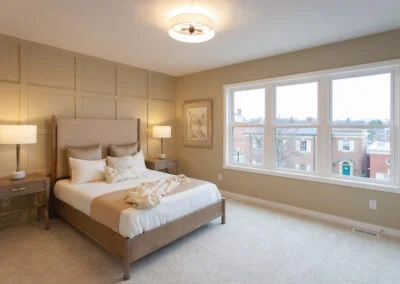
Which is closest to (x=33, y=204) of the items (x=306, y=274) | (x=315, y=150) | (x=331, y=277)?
(x=306, y=274)

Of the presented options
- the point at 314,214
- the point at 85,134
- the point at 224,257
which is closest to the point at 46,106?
the point at 85,134

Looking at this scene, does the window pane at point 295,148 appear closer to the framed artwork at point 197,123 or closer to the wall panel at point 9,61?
the framed artwork at point 197,123

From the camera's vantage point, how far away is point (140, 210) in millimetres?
2211

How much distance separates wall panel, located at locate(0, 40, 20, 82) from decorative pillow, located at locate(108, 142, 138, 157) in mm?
1610

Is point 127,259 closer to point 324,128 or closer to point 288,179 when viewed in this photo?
point 288,179

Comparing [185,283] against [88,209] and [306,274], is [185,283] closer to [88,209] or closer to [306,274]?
[306,274]

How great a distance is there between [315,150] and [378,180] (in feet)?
2.84

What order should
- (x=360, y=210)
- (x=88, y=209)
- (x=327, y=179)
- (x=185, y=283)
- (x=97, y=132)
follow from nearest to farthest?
(x=185, y=283) → (x=88, y=209) → (x=360, y=210) → (x=327, y=179) → (x=97, y=132)

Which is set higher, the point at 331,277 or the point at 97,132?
the point at 97,132

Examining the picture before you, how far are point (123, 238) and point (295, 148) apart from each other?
2.94 meters

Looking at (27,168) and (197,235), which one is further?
(27,168)

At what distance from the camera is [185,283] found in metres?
1.99

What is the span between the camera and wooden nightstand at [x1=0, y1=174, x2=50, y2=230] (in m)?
2.65

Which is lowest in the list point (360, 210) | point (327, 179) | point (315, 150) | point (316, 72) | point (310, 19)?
point (360, 210)
